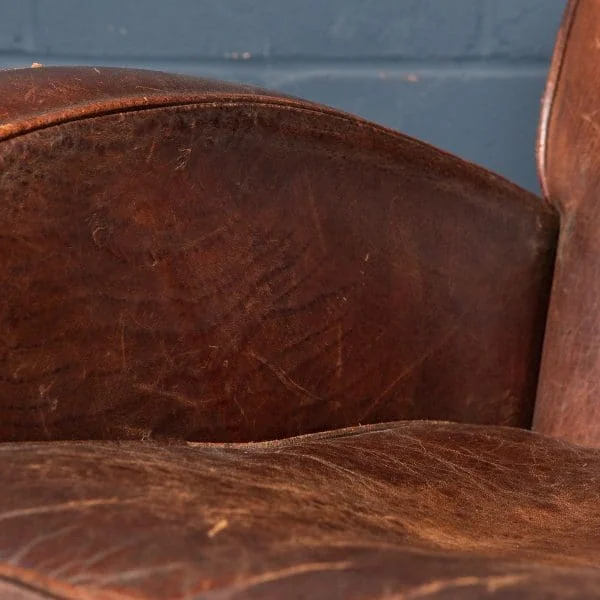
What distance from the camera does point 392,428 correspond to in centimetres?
79

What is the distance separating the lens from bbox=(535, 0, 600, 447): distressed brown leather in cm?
91

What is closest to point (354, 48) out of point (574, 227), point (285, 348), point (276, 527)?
point (574, 227)

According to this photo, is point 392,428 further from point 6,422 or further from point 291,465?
point 6,422

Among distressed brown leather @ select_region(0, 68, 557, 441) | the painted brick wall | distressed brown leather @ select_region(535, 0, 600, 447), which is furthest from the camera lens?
the painted brick wall

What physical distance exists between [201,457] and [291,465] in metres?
0.07

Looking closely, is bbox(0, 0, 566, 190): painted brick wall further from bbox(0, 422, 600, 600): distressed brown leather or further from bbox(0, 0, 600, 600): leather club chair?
bbox(0, 422, 600, 600): distressed brown leather

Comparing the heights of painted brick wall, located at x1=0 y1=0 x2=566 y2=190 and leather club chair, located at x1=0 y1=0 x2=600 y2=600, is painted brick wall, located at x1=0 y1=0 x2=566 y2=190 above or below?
above

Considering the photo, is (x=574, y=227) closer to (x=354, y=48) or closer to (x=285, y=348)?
(x=285, y=348)

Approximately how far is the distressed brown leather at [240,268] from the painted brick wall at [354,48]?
50cm

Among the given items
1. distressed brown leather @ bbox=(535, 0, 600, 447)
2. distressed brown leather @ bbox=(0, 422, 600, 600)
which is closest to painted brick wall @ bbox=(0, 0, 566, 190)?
distressed brown leather @ bbox=(535, 0, 600, 447)

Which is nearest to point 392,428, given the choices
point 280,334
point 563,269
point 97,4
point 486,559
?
point 280,334

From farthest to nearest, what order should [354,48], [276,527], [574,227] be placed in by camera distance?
1. [354,48]
2. [574,227]
3. [276,527]

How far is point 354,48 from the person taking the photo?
1353mm

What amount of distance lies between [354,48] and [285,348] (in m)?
0.75
